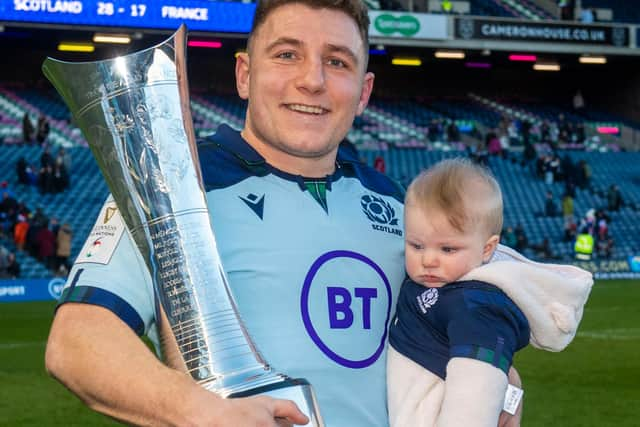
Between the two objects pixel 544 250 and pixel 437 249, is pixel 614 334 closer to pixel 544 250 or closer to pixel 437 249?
pixel 437 249

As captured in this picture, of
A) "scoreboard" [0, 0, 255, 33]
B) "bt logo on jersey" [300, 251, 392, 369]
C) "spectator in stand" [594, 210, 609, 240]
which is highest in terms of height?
"scoreboard" [0, 0, 255, 33]

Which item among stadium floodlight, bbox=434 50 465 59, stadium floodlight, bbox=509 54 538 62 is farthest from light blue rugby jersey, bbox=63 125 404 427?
stadium floodlight, bbox=509 54 538 62

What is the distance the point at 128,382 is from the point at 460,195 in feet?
3.18

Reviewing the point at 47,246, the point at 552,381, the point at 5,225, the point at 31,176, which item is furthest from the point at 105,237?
the point at 31,176

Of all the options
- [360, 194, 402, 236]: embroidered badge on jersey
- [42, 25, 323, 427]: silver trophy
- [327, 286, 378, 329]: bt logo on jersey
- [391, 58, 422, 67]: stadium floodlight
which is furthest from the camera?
[391, 58, 422, 67]: stadium floodlight

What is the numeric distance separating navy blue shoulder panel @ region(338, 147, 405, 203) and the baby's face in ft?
1.04

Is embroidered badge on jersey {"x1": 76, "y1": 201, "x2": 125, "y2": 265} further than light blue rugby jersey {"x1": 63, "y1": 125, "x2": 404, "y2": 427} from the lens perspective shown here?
No

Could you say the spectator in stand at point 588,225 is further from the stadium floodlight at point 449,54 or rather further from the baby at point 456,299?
the baby at point 456,299

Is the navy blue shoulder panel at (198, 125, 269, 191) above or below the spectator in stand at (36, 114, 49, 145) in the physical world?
above

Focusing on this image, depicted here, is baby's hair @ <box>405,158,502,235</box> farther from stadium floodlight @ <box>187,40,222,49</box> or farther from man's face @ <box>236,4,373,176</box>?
stadium floodlight @ <box>187,40,222,49</box>

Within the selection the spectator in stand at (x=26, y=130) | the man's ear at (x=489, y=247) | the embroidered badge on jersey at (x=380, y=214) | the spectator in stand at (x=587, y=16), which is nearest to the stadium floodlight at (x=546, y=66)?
the spectator in stand at (x=587, y=16)

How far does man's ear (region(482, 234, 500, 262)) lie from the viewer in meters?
2.46

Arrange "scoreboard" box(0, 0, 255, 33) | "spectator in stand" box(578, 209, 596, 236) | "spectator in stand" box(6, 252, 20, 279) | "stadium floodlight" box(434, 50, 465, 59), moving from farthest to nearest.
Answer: "stadium floodlight" box(434, 50, 465, 59), "scoreboard" box(0, 0, 255, 33), "spectator in stand" box(578, 209, 596, 236), "spectator in stand" box(6, 252, 20, 279)

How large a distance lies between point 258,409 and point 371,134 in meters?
27.5
